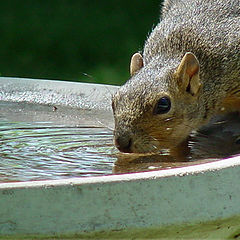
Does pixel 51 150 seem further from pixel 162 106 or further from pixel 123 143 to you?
pixel 162 106

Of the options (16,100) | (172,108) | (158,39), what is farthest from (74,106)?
(172,108)

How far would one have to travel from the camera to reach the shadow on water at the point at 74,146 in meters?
3.20

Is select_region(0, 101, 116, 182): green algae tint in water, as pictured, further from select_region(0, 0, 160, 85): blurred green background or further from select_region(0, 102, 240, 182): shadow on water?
select_region(0, 0, 160, 85): blurred green background

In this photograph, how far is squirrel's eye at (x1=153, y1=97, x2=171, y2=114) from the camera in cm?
369

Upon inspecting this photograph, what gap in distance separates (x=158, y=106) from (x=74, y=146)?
0.48m

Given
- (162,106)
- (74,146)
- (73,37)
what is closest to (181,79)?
(162,106)

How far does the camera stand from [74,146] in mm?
3830

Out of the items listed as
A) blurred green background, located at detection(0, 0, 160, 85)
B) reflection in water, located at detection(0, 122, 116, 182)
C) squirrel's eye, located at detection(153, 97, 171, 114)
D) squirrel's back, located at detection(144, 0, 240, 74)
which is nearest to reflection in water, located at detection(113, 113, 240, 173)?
reflection in water, located at detection(0, 122, 116, 182)

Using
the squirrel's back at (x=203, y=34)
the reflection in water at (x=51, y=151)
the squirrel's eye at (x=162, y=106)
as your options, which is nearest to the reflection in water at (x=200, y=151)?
the reflection in water at (x=51, y=151)

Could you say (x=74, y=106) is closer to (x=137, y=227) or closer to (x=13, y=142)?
(x=13, y=142)

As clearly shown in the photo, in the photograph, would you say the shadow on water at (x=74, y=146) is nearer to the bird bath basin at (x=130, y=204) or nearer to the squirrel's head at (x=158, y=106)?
the squirrel's head at (x=158, y=106)

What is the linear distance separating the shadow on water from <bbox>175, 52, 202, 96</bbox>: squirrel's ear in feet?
0.98

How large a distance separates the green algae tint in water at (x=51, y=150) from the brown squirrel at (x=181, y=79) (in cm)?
23

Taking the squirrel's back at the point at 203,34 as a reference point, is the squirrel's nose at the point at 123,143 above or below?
below
